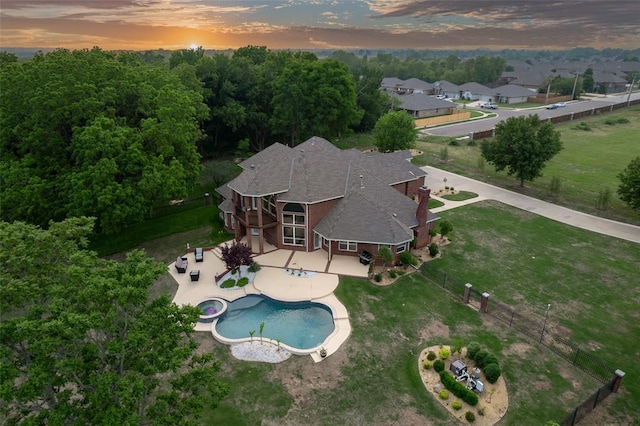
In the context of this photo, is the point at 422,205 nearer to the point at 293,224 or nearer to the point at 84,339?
the point at 293,224

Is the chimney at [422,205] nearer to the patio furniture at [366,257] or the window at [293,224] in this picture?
the patio furniture at [366,257]

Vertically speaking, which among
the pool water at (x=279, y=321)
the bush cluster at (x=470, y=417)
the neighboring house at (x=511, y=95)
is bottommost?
the pool water at (x=279, y=321)

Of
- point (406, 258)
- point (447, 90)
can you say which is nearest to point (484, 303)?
point (406, 258)

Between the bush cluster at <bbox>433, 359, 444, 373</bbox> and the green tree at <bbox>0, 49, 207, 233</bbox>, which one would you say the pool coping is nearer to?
the bush cluster at <bbox>433, 359, 444, 373</bbox>

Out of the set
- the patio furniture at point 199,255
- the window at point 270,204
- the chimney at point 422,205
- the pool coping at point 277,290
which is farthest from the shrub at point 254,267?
the chimney at point 422,205

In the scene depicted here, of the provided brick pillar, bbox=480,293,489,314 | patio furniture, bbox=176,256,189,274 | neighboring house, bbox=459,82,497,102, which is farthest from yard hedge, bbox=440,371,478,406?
neighboring house, bbox=459,82,497,102

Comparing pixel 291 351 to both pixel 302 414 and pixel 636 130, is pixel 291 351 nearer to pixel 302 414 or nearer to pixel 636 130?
pixel 302 414
